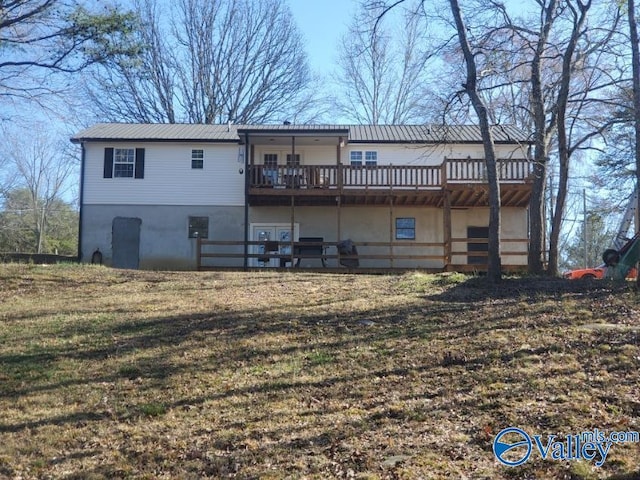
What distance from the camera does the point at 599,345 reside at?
23.9ft

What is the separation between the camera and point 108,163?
75.4 ft

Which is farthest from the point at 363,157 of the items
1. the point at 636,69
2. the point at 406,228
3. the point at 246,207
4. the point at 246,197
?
the point at 636,69

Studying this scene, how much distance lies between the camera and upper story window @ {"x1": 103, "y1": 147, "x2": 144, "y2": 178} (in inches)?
902

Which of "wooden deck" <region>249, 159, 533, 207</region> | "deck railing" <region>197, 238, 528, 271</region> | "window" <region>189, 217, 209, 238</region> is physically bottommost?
"deck railing" <region>197, 238, 528, 271</region>

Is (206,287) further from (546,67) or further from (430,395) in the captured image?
(546,67)

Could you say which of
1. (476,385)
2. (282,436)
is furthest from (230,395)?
(476,385)

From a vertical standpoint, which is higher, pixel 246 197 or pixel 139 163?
pixel 139 163

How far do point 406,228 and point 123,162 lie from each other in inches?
450

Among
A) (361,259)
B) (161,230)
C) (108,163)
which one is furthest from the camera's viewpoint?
(108,163)

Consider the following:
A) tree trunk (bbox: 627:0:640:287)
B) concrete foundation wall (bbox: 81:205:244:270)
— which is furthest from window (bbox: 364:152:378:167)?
tree trunk (bbox: 627:0:640:287)

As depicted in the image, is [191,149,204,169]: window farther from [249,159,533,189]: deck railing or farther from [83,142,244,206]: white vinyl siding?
[249,159,533,189]: deck railing

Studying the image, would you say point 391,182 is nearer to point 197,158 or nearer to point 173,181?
point 197,158

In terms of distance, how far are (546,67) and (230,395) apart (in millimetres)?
15629

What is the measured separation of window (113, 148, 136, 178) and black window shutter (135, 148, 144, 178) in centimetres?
17
